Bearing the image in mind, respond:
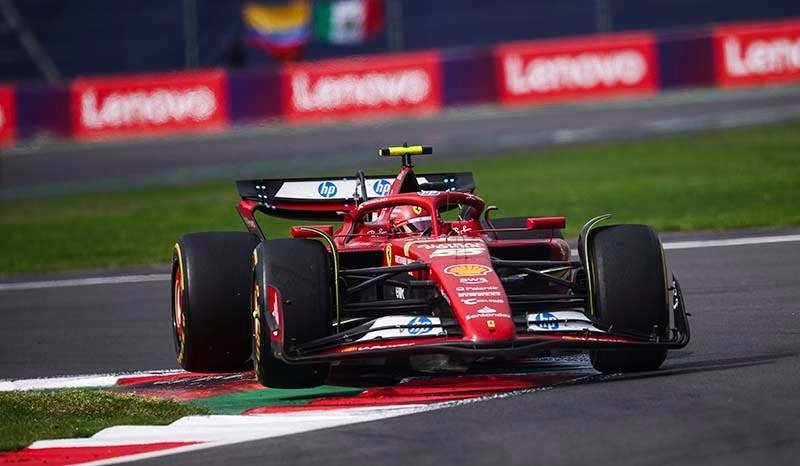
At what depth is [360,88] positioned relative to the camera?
34281mm

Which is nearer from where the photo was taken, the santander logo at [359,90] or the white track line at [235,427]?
the white track line at [235,427]

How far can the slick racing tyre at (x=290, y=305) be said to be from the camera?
337 inches

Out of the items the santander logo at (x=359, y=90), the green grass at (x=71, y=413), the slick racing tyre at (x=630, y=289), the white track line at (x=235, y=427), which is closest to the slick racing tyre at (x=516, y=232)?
the slick racing tyre at (x=630, y=289)

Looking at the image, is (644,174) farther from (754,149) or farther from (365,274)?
(365,274)

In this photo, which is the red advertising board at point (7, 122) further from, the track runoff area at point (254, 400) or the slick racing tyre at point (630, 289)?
the slick racing tyre at point (630, 289)

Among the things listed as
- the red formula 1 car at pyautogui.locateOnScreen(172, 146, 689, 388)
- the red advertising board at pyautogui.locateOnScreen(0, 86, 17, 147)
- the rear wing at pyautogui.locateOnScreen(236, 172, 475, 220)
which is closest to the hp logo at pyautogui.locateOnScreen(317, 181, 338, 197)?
the rear wing at pyautogui.locateOnScreen(236, 172, 475, 220)

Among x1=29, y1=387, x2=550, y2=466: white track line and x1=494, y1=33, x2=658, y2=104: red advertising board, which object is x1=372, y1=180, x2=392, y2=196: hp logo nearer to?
x1=29, y1=387, x2=550, y2=466: white track line

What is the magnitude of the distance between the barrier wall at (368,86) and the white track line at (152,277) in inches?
714

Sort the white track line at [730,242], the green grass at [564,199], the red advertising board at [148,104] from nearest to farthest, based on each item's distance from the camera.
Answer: the white track line at [730,242]
the green grass at [564,199]
the red advertising board at [148,104]

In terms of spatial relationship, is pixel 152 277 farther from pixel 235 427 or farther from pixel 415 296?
pixel 235 427

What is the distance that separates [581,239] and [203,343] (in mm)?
2330

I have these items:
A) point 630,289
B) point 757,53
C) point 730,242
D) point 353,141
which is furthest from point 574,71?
point 630,289

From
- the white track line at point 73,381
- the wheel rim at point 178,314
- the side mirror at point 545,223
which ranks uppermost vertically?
the side mirror at point 545,223

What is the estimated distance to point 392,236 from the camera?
9.77 metres
